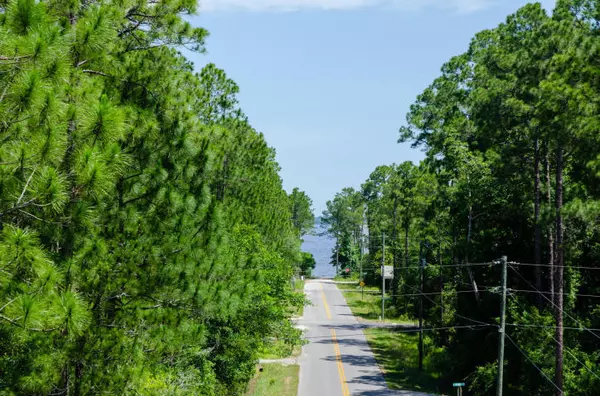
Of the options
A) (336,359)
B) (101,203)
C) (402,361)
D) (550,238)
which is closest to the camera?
(101,203)

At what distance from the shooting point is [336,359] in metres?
36.6

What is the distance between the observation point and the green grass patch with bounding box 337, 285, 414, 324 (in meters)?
54.4

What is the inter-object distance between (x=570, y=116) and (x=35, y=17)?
13518mm

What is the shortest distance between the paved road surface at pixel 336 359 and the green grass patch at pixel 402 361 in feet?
2.01

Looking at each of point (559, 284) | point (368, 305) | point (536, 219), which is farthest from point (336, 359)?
point (368, 305)

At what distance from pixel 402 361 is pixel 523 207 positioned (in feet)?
53.9

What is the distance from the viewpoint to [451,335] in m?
33.2

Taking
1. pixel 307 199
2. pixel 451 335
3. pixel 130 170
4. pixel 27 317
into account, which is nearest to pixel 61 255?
pixel 130 170

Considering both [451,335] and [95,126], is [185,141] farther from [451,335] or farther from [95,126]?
→ [451,335]

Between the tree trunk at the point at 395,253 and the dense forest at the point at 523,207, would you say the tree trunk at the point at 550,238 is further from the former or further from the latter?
the tree trunk at the point at 395,253

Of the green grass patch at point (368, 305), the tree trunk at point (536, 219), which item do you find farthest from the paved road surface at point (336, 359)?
the tree trunk at point (536, 219)

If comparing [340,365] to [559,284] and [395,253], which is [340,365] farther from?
[395,253]

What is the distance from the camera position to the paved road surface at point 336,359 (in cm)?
2930

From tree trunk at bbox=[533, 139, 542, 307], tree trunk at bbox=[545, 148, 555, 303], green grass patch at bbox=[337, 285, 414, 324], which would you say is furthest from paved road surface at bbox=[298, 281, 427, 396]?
tree trunk at bbox=[545, 148, 555, 303]
